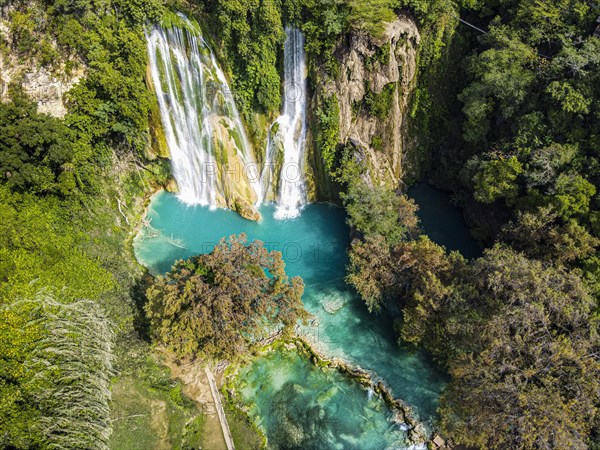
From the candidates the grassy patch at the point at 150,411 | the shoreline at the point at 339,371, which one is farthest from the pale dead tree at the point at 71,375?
the shoreline at the point at 339,371

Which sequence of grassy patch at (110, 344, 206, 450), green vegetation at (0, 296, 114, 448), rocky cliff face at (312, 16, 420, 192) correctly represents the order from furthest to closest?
rocky cliff face at (312, 16, 420, 192) → grassy patch at (110, 344, 206, 450) → green vegetation at (0, 296, 114, 448)

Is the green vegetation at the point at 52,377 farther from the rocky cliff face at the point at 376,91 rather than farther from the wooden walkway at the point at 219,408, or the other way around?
the rocky cliff face at the point at 376,91

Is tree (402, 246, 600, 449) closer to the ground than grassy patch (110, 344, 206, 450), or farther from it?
farther from it

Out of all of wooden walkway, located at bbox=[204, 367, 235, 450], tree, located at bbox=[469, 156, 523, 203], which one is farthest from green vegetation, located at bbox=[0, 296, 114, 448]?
tree, located at bbox=[469, 156, 523, 203]

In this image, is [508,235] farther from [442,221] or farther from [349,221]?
[349,221]

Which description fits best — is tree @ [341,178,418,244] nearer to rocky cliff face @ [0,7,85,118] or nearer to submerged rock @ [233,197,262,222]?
submerged rock @ [233,197,262,222]

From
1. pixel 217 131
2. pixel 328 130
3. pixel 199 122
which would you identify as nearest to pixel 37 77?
pixel 199 122
